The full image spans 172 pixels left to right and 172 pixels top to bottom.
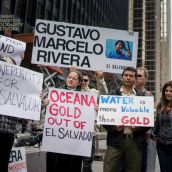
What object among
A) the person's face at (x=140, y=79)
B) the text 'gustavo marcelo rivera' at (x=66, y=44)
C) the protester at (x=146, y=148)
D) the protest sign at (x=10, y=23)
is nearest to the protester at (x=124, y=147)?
the protester at (x=146, y=148)

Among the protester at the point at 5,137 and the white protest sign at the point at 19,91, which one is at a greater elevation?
the white protest sign at the point at 19,91

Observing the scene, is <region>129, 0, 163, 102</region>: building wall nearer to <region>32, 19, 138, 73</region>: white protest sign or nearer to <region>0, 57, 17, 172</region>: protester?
<region>32, 19, 138, 73</region>: white protest sign

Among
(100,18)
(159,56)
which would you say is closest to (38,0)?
(100,18)

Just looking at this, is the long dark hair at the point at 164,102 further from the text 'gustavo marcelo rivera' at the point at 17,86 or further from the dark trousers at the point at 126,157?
the text 'gustavo marcelo rivera' at the point at 17,86

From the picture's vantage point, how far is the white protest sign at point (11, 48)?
5023 mm

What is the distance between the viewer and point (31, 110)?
490cm

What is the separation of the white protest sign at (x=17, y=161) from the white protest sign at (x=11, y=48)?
1360 millimetres

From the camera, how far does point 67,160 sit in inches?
194

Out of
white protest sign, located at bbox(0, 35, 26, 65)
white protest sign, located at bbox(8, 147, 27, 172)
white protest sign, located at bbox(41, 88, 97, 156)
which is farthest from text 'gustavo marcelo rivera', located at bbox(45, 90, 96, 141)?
white protest sign, located at bbox(8, 147, 27, 172)

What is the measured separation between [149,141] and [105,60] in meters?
1.45

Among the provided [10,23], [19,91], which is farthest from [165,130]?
[10,23]

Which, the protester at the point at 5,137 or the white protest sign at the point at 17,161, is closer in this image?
the protester at the point at 5,137

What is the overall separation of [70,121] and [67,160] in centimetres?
52

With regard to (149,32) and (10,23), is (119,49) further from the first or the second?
(149,32)
